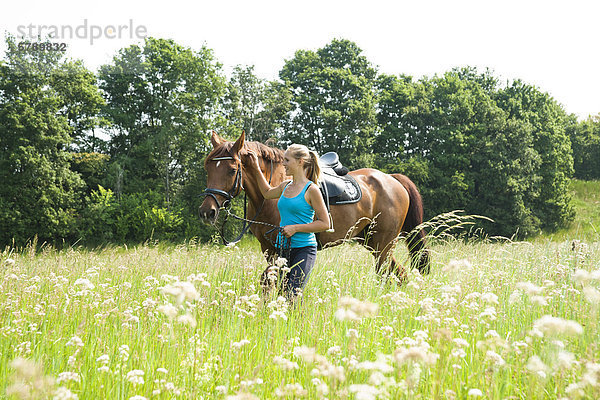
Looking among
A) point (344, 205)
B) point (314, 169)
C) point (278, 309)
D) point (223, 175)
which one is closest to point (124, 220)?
point (344, 205)

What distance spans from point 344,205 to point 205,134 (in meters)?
24.4

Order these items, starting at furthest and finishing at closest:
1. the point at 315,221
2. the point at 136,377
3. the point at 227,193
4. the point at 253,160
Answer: the point at 253,160 → the point at 227,193 → the point at 315,221 → the point at 136,377

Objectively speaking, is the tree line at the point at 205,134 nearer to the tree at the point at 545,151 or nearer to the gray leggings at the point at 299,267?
the tree at the point at 545,151

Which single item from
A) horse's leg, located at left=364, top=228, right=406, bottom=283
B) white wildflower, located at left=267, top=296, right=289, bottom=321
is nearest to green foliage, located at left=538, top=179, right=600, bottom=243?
horse's leg, located at left=364, top=228, right=406, bottom=283

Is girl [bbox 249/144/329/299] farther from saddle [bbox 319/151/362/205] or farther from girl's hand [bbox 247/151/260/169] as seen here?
saddle [bbox 319/151/362/205]

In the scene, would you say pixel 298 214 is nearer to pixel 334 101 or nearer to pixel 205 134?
pixel 205 134

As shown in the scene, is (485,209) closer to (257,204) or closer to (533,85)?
(533,85)

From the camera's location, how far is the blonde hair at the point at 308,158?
167 inches

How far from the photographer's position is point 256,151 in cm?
518

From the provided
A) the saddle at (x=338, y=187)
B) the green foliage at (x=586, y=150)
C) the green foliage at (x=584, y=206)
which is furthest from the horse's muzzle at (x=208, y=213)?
the green foliage at (x=586, y=150)

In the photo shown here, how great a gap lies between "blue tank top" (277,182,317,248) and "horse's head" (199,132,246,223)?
0.77m

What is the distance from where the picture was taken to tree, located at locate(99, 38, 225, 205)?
93.3 ft

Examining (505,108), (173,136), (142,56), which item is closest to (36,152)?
(173,136)

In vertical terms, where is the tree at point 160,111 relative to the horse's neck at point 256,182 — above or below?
above
